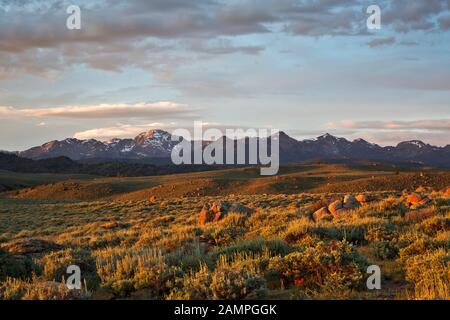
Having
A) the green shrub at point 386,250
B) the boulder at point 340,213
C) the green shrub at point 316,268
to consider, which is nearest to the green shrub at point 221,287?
the green shrub at point 316,268

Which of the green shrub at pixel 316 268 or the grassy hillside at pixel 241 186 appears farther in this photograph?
the grassy hillside at pixel 241 186

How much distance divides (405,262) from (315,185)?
48979 millimetres

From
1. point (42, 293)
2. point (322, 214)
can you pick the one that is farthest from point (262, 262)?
point (322, 214)

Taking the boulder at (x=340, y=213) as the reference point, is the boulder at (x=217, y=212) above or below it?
below

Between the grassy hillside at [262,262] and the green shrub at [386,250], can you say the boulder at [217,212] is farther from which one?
the green shrub at [386,250]

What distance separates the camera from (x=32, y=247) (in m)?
14.7

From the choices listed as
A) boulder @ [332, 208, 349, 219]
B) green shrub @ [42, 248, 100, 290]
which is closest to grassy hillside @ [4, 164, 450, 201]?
boulder @ [332, 208, 349, 219]

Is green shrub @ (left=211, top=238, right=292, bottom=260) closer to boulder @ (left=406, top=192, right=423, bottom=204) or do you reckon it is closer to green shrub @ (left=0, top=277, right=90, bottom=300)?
green shrub @ (left=0, top=277, right=90, bottom=300)

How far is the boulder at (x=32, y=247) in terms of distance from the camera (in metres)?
14.2

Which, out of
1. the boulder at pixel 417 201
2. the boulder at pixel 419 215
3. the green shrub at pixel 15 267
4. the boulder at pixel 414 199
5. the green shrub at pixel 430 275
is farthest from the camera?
the boulder at pixel 414 199

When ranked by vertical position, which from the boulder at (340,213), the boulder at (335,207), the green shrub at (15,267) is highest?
the boulder at (335,207)

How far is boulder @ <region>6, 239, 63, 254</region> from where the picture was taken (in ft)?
46.7
